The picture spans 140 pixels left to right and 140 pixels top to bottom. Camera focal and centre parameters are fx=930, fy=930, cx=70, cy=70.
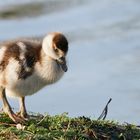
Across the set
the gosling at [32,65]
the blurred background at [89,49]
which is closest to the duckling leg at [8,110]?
the gosling at [32,65]

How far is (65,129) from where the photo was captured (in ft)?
26.5

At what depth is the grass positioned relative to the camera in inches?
311

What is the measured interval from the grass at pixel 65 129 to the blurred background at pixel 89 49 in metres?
2.60

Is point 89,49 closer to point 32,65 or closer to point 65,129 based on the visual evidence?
point 32,65

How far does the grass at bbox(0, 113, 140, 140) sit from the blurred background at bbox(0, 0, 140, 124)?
102 inches

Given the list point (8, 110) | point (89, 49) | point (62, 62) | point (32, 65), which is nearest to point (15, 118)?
point (8, 110)

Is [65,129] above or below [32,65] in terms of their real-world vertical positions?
below

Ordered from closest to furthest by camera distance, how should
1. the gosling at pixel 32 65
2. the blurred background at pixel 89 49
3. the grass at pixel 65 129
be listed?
the grass at pixel 65 129
the gosling at pixel 32 65
the blurred background at pixel 89 49

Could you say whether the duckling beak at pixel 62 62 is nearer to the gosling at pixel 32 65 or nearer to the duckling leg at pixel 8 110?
the gosling at pixel 32 65

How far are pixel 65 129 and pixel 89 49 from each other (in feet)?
27.5

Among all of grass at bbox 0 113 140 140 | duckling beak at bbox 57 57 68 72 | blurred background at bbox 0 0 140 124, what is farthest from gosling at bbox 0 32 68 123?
blurred background at bbox 0 0 140 124

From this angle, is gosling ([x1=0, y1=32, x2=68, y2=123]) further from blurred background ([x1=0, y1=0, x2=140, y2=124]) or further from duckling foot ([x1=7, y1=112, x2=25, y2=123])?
blurred background ([x1=0, y1=0, x2=140, y2=124])

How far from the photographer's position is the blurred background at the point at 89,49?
41.9ft

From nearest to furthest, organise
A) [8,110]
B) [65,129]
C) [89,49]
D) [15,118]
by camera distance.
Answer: [65,129] → [15,118] → [8,110] → [89,49]
